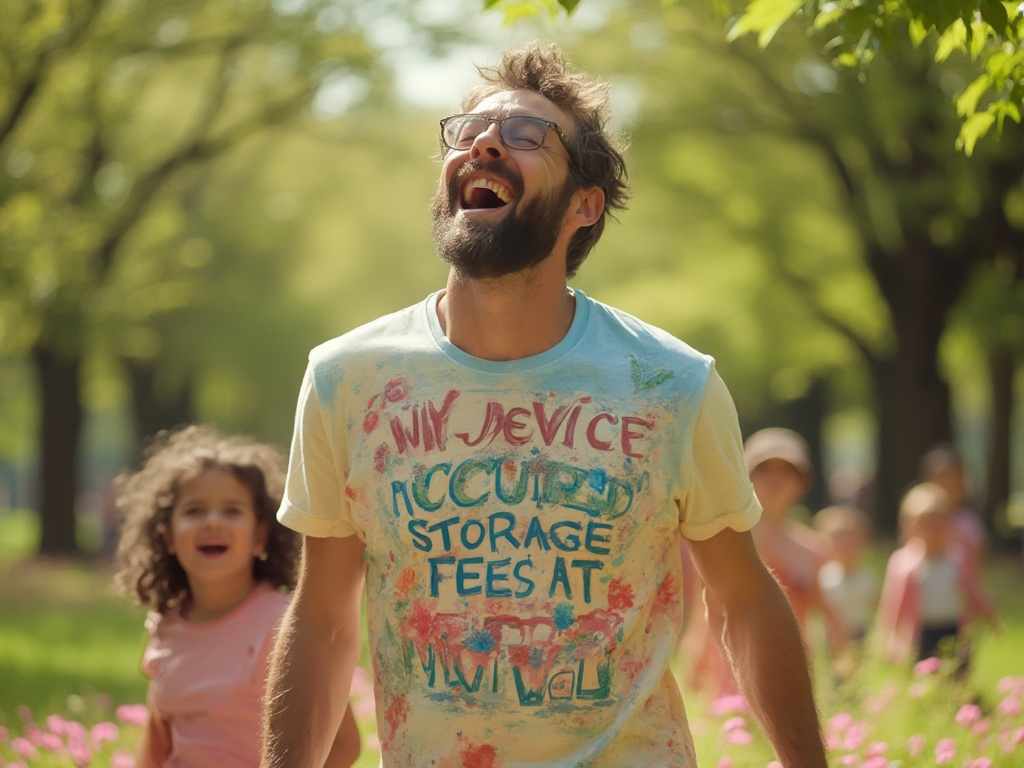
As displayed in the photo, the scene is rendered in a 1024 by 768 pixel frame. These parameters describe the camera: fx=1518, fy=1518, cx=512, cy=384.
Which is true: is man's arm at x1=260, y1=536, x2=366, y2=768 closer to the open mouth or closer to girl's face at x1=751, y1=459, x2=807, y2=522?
the open mouth

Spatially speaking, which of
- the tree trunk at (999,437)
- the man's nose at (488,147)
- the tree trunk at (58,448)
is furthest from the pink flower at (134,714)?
the tree trunk at (999,437)

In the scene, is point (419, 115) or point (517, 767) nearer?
point (517, 767)

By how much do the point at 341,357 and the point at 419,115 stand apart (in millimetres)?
31802

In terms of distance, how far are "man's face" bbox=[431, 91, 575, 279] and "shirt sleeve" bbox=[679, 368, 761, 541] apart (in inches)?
20.8

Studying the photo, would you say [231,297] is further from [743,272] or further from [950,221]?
[950,221]

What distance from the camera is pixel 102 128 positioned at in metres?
21.0

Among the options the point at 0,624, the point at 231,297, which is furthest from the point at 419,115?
the point at 0,624

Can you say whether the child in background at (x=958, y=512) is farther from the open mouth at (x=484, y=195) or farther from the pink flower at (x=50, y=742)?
the open mouth at (x=484, y=195)

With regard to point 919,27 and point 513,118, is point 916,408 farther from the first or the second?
point 513,118

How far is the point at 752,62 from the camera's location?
22734mm

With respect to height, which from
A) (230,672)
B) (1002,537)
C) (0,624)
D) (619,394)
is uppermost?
(619,394)

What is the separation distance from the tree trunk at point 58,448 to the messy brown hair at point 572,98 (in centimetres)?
2147

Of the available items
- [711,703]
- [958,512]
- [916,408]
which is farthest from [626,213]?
[711,703]

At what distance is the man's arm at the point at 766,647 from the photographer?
3377 mm
